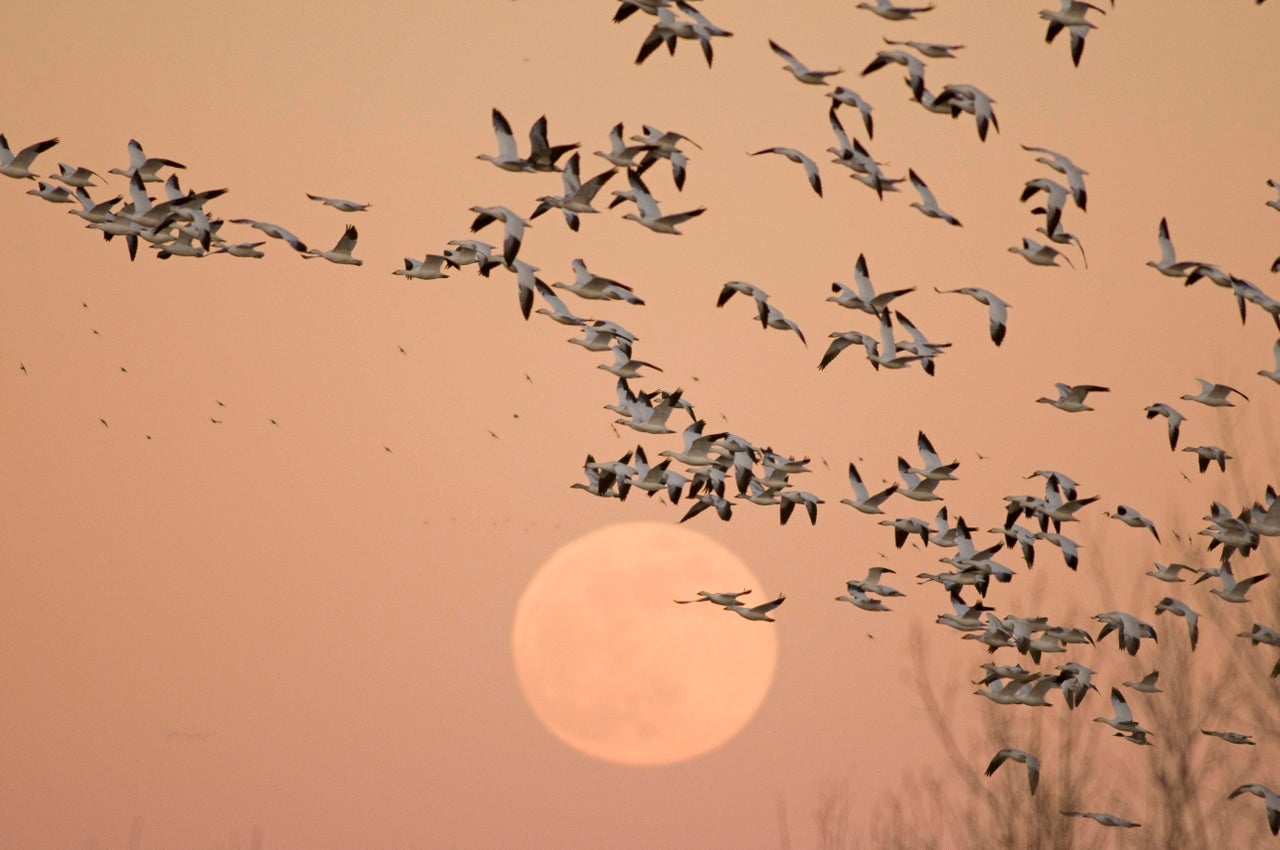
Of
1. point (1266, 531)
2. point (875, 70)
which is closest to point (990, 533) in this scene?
point (1266, 531)

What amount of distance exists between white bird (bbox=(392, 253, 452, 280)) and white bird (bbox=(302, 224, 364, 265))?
0.76 m

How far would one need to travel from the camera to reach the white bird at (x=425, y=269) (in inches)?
1238

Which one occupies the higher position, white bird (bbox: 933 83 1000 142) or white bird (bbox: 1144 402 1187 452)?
white bird (bbox: 933 83 1000 142)

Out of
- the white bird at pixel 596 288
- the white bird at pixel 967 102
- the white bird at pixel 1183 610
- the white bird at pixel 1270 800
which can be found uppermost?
the white bird at pixel 967 102

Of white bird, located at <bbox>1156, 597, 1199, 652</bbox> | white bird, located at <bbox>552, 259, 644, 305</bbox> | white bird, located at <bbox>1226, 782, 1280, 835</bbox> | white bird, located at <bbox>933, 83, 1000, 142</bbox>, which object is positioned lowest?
white bird, located at <bbox>1226, 782, 1280, 835</bbox>

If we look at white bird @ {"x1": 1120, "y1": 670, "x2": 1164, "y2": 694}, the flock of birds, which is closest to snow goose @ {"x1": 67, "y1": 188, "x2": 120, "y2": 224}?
the flock of birds

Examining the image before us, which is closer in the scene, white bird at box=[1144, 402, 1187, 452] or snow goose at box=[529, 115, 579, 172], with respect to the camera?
snow goose at box=[529, 115, 579, 172]

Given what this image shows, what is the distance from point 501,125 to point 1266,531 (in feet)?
44.7

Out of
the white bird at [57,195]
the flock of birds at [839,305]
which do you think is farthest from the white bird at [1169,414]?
the white bird at [57,195]

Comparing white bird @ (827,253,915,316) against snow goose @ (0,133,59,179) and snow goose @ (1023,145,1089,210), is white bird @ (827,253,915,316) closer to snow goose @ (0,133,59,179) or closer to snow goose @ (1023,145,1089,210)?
snow goose @ (1023,145,1089,210)

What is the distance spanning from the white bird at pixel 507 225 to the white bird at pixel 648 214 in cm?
200

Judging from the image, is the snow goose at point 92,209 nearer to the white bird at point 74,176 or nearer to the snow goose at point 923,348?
the white bird at point 74,176

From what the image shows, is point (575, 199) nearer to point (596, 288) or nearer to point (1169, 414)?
point (596, 288)

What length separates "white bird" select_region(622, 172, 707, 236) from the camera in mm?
28828
